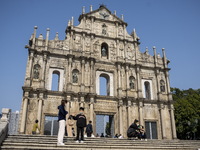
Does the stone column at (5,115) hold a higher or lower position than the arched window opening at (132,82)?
lower

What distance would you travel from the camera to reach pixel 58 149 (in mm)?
8117

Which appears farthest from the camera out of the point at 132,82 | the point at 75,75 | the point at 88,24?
the point at 88,24

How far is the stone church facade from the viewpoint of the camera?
19625 mm

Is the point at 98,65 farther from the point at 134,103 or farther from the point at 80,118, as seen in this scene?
the point at 80,118

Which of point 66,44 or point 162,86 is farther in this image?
point 162,86

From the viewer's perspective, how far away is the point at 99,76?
73.5 ft

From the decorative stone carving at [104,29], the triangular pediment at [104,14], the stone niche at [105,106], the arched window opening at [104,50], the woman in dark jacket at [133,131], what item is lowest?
the woman in dark jacket at [133,131]

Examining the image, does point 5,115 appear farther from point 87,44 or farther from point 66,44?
point 87,44

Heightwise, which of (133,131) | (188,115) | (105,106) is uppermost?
(105,106)

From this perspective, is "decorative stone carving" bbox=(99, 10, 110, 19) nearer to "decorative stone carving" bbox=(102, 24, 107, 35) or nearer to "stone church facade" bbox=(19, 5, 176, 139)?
"stone church facade" bbox=(19, 5, 176, 139)

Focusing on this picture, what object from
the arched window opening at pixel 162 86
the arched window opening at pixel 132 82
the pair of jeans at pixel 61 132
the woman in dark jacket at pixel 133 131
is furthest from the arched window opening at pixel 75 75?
the pair of jeans at pixel 61 132

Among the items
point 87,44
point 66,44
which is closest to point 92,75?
point 87,44

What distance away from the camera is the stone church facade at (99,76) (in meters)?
19.6

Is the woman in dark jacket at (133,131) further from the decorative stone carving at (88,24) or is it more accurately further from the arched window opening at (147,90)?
the decorative stone carving at (88,24)
